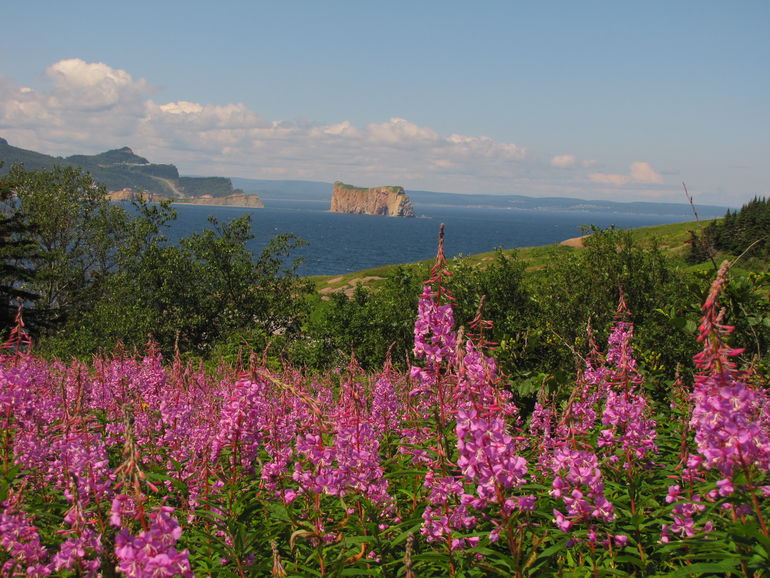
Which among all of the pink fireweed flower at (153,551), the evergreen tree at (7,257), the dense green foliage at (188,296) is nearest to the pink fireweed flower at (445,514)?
the pink fireweed flower at (153,551)

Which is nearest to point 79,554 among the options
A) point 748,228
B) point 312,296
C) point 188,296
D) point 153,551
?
point 153,551

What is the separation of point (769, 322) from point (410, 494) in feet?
21.6

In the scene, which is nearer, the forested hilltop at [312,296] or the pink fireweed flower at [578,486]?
the pink fireweed flower at [578,486]

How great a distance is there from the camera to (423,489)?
495 centimetres

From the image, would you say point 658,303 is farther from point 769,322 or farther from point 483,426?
point 483,426

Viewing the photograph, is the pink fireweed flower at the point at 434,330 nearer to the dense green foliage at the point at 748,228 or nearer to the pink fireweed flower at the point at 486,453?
the pink fireweed flower at the point at 486,453

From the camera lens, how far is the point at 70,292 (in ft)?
151

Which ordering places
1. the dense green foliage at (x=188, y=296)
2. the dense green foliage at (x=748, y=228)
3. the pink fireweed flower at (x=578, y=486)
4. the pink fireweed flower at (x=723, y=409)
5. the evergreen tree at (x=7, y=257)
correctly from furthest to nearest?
the dense green foliage at (x=748, y=228) < the evergreen tree at (x=7, y=257) < the dense green foliage at (x=188, y=296) < the pink fireweed flower at (x=578, y=486) < the pink fireweed flower at (x=723, y=409)

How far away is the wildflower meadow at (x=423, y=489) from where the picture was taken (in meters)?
3.07

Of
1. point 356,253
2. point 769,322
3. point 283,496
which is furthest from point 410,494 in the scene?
point 356,253

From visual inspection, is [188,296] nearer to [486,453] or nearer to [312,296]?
[312,296]

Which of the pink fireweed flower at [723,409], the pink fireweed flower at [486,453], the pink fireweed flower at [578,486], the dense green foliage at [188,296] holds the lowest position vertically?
the dense green foliage at [188,296]

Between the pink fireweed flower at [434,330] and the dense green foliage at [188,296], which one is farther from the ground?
the pink fireweed flower at [434,330]

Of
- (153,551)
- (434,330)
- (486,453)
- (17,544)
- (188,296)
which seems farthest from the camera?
(188,296)
